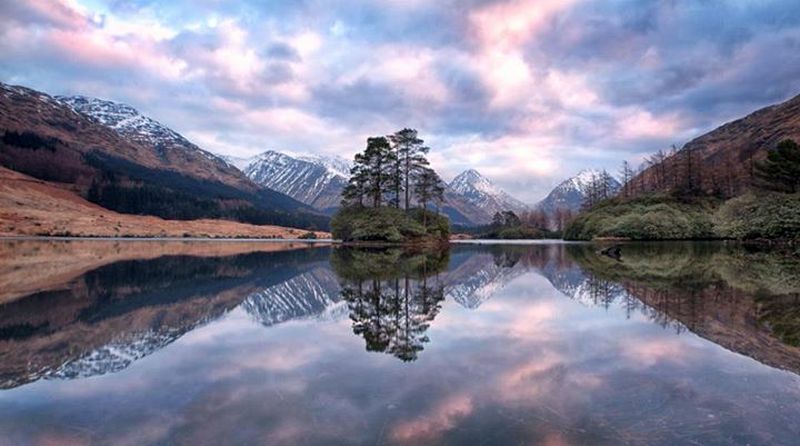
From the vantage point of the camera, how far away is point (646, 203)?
3494 inches

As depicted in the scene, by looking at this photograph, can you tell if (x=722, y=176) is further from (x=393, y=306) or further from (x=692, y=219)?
(x=393, y=306)

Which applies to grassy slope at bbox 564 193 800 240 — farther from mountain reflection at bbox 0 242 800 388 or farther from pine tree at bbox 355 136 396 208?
pine tree at bbox 355 136 396 208

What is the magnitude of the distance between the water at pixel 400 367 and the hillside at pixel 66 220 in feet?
324

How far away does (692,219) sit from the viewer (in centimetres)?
7669

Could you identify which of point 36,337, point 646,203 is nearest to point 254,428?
point 36,337

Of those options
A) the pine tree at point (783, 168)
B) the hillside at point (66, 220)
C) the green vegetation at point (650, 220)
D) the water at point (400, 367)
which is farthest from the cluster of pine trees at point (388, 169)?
the hillside at point (66, 220)

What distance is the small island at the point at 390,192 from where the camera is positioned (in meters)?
62.3

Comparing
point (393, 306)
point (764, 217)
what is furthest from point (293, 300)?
point (764, 217)

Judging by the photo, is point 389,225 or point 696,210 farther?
point 696,210

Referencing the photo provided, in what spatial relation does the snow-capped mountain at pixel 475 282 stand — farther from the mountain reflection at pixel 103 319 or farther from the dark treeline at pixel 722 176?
the dark treeline at pixel 722 176

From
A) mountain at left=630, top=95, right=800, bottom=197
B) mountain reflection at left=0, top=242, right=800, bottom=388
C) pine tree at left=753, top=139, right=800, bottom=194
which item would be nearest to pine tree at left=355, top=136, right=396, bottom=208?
mountain reflection at left=0, top=242, right=800, bottom=388

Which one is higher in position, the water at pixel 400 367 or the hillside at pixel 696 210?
the hillside at pixel 696 210

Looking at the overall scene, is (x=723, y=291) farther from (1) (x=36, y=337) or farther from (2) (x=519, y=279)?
(1) (x=36, y=337)

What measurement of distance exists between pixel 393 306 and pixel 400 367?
6457 mm
